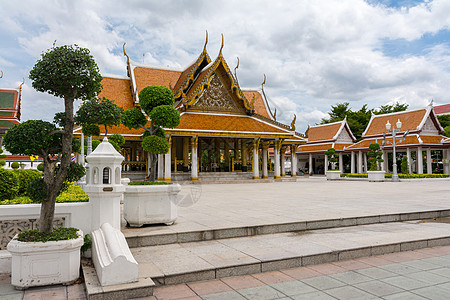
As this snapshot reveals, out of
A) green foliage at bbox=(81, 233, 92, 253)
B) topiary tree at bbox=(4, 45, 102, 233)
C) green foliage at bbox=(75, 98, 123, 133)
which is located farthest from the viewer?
green foliage at bbox=(81, 233, 92, 253)

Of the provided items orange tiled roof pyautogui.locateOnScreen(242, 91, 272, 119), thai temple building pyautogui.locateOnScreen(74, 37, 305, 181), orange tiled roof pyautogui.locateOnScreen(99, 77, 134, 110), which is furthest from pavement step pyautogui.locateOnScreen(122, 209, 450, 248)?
orange tiled roof pyautogui.locateOnScreen(242, 91, 272, 119)

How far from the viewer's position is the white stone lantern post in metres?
4.20

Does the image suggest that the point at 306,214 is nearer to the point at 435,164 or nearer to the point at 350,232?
the point at 350,232

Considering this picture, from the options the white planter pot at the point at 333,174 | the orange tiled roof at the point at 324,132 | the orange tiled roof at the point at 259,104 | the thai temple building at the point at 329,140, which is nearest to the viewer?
the white planter pot at the point at 333,174

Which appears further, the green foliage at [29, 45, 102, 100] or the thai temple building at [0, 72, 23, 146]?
the thai temple building at [0, 72, 23, 146]

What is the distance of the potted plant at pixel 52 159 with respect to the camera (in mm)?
3381

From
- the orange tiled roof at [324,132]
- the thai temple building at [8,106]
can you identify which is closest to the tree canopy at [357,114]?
the orange tiled roof at [324,132]

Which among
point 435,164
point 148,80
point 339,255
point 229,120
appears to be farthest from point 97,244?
point 435,164

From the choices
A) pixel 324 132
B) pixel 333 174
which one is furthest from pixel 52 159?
pixel 324 132

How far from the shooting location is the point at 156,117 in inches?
253

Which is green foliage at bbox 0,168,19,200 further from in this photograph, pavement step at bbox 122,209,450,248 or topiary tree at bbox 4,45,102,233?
topiary tree at bbox 4,45,102,233

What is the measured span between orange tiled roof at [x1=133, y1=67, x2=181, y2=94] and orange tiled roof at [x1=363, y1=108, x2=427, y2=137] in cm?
1967

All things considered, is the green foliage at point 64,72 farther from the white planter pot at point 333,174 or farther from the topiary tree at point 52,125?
the white planter pot at point 333,174

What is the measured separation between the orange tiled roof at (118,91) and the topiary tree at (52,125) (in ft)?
61.1
